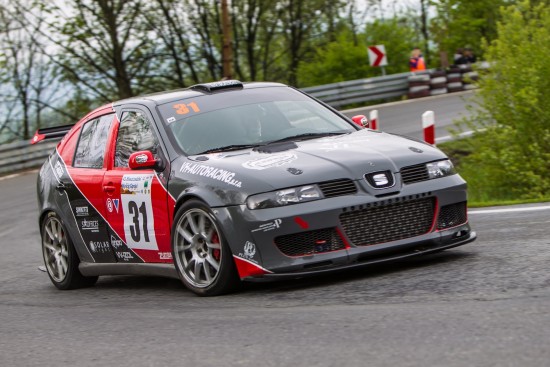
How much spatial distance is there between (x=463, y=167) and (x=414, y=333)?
12.5 metres

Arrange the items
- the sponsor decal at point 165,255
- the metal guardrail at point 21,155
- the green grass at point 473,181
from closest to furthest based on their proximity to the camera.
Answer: the sponsor decal at point 165,255 → the green grass at point 473,181 → the metal guardrail at point 21,155

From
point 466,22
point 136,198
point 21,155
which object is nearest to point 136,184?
point 136,198

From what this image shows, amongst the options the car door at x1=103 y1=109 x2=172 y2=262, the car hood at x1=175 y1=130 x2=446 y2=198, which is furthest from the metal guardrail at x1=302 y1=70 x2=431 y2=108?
the car hood at x1=175 y1=130 x2=446 y2=198

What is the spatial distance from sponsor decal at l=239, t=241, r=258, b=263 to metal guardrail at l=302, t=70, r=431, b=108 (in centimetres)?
2412

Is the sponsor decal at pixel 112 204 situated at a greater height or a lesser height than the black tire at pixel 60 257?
greater

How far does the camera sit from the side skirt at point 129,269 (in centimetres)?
759

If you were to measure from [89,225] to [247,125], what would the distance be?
168 centimetres

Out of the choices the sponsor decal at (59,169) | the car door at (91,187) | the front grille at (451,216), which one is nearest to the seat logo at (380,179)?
the front grille at (451,216)

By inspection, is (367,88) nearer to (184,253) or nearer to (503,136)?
(503,136)

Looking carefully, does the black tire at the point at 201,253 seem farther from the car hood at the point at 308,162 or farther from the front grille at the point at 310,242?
the front grille at the point at 310,242

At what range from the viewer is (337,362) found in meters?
4.58

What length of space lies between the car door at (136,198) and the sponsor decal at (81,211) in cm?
37

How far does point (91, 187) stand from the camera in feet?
27.8

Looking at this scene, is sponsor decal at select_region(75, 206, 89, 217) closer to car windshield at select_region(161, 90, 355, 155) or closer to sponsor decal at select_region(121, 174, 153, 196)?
sponsor decal at select_region(121, 174, 153, 196)
